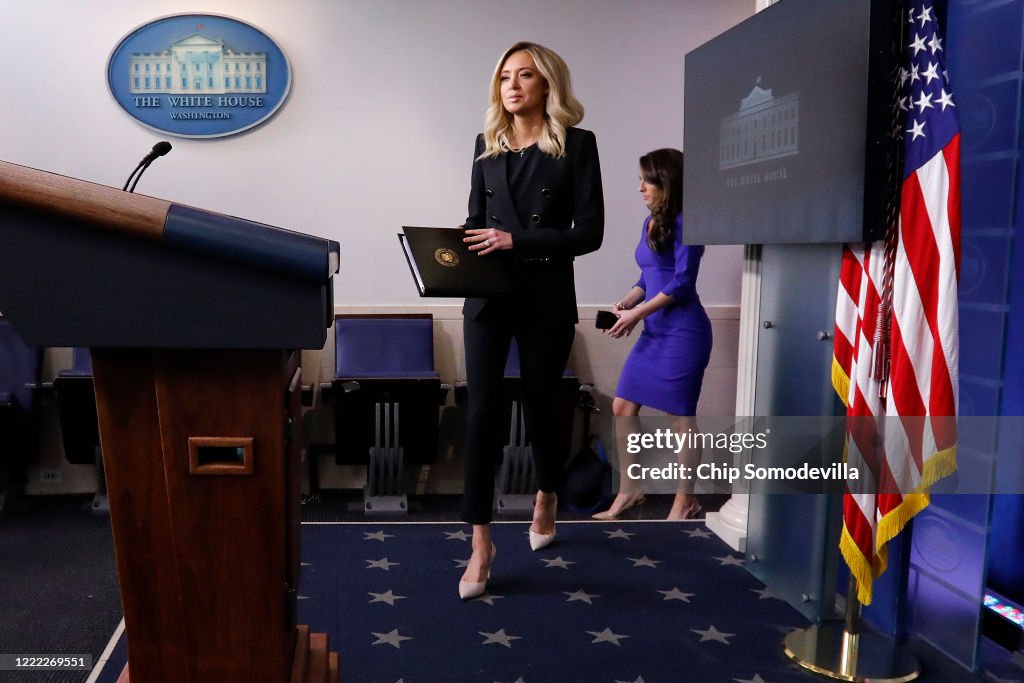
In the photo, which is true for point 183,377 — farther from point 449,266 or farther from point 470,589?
point 470,589

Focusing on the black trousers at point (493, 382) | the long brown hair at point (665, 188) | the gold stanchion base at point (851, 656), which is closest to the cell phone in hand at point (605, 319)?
the long brown hair at point (665, 188)

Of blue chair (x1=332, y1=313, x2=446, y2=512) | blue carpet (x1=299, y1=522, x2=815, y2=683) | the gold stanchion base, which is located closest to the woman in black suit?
blue carpet (x1=299, y1=522, x2=815, y2=683)

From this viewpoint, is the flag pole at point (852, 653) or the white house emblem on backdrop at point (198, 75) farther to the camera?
the white house emblem on backdrop at point (198, 75)

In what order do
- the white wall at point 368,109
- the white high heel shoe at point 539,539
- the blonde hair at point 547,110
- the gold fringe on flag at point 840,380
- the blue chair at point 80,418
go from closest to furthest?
the gold fringe on flag at point 840,380 → the blonde hair at point 547,110 → the white high heel shoe at point 539,539 → the blue chair at point 80,418 → the white wall at point 368,109

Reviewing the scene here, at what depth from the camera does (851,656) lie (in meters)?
2.48

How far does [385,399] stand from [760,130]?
6.90ft

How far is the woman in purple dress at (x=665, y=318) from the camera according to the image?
372 cm

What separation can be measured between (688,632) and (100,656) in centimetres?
172

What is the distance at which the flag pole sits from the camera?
241cm

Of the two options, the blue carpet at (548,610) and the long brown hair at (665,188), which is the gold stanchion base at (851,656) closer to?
the blue carpet at (548,610)

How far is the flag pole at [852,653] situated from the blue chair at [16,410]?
3375 millimetres

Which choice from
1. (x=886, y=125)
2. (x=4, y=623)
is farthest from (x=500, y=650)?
(x=886, y=125)

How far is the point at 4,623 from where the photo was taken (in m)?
2.76

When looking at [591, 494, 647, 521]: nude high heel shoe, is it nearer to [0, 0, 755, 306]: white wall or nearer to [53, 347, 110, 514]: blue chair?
[0, 0, 755, 306]: white wall
